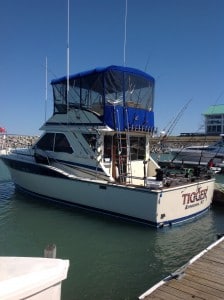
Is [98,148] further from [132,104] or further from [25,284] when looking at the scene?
[25,284]

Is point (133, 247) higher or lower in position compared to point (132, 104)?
lower

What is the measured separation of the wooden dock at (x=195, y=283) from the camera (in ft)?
17.2

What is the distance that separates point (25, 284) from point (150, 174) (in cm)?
1069

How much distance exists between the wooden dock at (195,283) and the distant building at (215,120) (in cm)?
6813

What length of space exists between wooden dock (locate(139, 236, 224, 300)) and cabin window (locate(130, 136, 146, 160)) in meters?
6.63

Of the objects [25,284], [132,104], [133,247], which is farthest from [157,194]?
[25,284]

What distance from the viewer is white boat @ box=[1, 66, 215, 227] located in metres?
10.3

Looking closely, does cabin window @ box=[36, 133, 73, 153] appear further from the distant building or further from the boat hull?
the distant building

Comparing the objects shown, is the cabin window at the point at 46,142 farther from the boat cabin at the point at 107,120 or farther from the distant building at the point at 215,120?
the distant building at the point at 215,120

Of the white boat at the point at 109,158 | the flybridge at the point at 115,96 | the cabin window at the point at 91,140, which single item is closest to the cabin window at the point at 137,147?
the white boat at the point at 109,158

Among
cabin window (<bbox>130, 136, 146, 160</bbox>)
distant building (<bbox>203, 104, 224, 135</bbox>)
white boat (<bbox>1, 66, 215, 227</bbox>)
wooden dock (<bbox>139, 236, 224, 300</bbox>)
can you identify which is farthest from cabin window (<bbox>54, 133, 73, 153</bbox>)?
distant building (<bbox>203, 104, 224, 135</bbox>)

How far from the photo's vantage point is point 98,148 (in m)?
11.9

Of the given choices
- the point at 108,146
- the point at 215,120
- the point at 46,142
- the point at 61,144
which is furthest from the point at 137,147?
the point at 215,120

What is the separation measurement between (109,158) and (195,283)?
7.00 m
